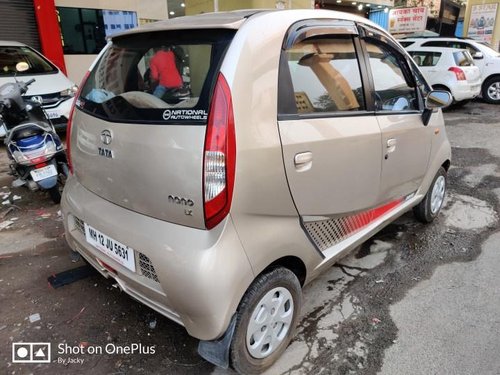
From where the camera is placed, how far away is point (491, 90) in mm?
11422

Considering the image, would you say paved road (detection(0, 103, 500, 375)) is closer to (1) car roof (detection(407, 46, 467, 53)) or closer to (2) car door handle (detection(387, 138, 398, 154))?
(2) car door handle (detection(387, 138, 398, 154))

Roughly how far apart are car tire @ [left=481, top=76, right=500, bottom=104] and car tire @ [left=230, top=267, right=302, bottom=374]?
1176 cm

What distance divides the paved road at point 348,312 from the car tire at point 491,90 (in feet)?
30.4

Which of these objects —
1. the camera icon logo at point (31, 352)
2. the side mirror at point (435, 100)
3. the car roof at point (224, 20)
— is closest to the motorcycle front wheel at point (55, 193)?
the camera icon logo at point (31, 352)

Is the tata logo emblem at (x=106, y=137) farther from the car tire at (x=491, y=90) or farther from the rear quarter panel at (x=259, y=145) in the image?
the car tire at (x=491, y=90)

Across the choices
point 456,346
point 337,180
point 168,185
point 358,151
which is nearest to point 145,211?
point 168,185

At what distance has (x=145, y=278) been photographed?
6.36 ft

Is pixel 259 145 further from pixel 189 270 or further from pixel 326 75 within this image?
pixel 326 75

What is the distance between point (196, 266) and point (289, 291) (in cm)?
66

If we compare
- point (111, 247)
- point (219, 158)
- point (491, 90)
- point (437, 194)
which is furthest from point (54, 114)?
point (491, 90)

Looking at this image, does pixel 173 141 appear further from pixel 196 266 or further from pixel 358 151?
pixel 358 151

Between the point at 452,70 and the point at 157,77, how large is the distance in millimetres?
9648

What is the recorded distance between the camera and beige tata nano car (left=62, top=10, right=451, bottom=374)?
1.74 metres

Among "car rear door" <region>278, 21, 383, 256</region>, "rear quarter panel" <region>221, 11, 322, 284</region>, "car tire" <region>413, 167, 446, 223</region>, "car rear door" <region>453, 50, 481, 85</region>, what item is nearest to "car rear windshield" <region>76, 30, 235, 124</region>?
"rear quarter panel" <region>221, 11, 322, 284</region>
